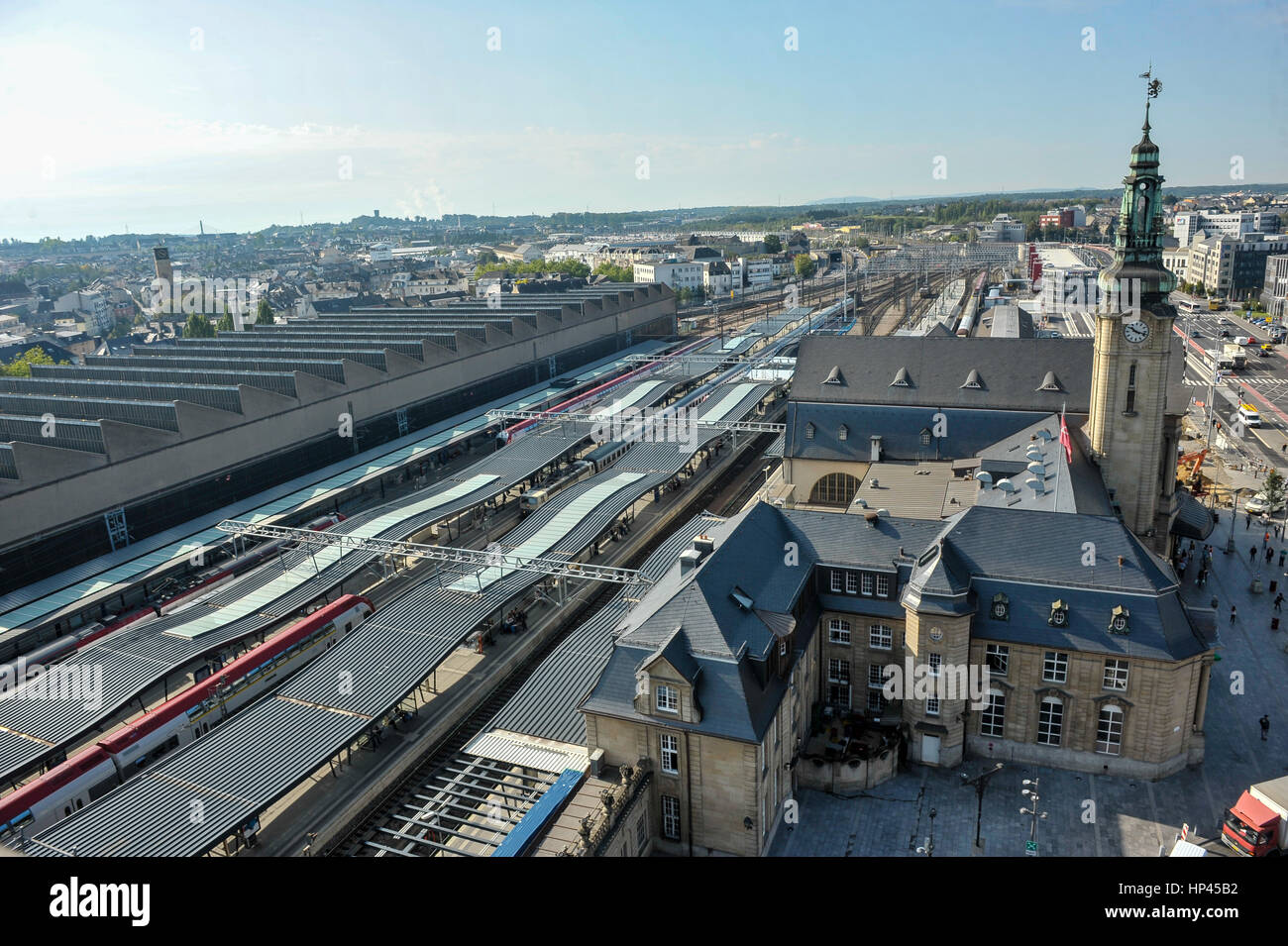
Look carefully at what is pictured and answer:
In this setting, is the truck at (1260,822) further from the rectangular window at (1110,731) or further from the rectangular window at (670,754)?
the rectangular window at (670,754)

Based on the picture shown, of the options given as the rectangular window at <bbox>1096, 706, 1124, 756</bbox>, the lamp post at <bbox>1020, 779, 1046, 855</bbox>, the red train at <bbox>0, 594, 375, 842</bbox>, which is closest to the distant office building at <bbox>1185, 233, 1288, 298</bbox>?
the rectangular window at <bbox>1096, 706, 1124, 756</bbox>

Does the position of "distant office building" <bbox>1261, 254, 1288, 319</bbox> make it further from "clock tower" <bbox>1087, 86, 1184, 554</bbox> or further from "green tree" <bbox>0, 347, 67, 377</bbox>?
"green tree" <bbox>0, 347, 67, 377</bbox>

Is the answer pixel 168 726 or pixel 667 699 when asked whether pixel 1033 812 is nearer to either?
pixel 667 699

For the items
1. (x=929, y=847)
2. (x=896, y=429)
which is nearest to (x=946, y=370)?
(x=896, y=429)

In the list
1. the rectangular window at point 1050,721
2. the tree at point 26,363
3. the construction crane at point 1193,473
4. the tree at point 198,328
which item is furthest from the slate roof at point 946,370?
the tree at point 198,328
